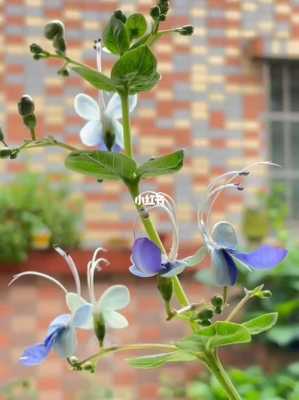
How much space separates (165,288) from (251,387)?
1772mm

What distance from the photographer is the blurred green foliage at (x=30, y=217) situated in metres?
2.71

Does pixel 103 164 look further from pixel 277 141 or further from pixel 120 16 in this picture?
pixel 277 141

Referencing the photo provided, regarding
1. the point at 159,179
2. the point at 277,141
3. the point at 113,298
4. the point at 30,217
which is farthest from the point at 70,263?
the point at 277,141

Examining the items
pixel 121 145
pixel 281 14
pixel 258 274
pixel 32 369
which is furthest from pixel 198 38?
pixel 121 145

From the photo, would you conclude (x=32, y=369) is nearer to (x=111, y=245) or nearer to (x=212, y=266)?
(x=111, y=245)

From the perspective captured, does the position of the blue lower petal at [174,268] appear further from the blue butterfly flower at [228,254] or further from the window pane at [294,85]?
the window pane at [294,85]

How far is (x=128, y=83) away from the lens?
61cm

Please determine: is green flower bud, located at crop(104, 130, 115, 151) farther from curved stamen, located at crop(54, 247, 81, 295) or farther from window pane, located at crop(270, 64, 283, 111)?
window pane, located at crop(270, 64, 283, 111)

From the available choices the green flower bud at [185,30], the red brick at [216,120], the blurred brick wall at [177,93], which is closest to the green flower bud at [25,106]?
the green flower bud at [185,30]

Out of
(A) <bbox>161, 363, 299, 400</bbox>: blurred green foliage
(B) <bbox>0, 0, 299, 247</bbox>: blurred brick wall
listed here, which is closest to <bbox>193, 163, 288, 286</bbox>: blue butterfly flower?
(A) <bbox>161, 363, 299, 400</bbox>: blurred green foliage

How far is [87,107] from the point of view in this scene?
0.66 metres

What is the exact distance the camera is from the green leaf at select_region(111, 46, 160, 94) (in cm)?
58

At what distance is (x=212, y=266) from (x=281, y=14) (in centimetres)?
303

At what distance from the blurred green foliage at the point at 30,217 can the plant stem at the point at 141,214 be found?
212 centimetres
